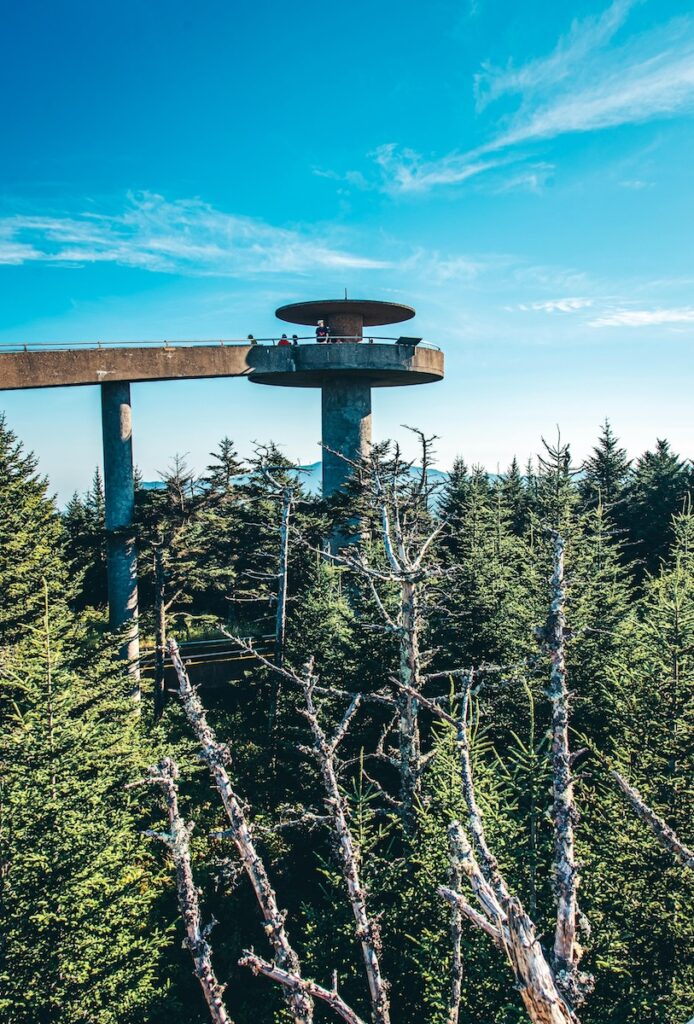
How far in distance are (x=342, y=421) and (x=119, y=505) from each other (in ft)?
39.2

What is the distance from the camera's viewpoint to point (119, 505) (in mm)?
25750

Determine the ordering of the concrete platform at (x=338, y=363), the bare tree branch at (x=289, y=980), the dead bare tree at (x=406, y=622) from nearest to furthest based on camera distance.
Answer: the bare tree branch at (x=289, y=980) → the dead bare tree at (x=406, y=622) → the concrete platform at (x=338, y=363)

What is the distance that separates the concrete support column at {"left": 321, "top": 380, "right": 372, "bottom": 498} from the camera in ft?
107

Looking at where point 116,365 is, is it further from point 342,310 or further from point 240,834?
point 240,834

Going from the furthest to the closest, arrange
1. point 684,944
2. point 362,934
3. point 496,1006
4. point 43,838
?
point 43,838, point 496,1006, point 684,944, point 362,934

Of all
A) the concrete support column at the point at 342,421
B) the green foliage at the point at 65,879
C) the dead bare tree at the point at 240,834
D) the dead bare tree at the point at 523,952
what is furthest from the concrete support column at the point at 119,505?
the dead bare tree at the point at 523,952

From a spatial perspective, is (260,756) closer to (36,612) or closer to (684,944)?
(36,612)

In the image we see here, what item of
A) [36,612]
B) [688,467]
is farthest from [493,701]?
[688,467]

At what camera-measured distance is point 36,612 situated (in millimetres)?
21969

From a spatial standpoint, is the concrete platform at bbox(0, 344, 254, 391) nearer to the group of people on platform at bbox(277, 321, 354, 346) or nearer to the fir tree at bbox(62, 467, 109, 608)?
the group of people on platform at bbox(277, 321, 354, 346)

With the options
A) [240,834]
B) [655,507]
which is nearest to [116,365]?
[240,834]

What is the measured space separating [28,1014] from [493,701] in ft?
39.2

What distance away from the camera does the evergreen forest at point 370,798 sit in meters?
7.04

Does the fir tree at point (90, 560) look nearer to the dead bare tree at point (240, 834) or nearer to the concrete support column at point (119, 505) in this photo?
the concrete support column at point (119, 505)
